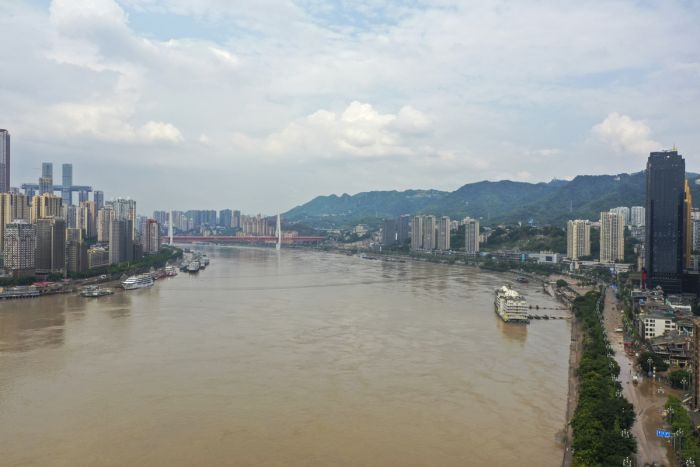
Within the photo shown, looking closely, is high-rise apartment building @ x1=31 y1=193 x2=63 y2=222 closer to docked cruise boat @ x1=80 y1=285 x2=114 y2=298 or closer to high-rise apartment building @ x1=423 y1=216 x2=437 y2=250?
docked cruise boat @ x1=80 y1=285 x2=114 y2=298

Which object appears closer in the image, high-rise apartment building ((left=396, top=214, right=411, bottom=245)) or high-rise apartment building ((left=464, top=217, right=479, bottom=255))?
high-rise apartment building ((left=464, top=217, right=479, bottom=255))

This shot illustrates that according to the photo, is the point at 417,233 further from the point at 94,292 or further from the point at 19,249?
the point at 19,249

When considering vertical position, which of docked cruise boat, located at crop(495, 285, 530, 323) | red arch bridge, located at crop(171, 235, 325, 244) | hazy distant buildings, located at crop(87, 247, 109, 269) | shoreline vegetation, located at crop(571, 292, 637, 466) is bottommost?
shoreline vegetation, located at crop(571, 292, 637, 466)

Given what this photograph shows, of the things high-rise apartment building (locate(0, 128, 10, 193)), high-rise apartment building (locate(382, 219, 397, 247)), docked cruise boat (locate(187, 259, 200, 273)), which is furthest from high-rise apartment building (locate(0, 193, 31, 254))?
high-rise apartment building (locate(382, 219, 397, 247))

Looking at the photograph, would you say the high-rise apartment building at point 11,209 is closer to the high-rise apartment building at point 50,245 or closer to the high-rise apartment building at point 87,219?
the high-rise apartment building at point 50,245

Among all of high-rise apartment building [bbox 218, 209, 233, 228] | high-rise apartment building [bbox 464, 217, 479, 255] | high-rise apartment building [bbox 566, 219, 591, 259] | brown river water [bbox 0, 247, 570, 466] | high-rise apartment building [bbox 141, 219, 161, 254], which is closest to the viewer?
brown river water [bbox 0, 247, 570, 466]
